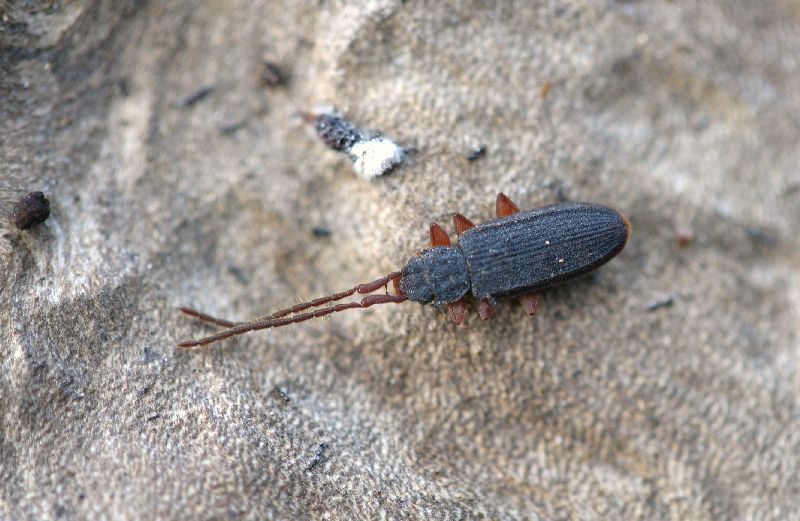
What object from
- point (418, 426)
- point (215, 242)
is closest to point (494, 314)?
point (418, 426)

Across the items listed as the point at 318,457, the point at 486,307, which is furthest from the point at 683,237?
the point at 318,457

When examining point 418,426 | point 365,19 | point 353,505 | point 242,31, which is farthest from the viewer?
point 242,31

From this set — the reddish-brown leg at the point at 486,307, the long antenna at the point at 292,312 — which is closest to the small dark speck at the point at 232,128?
the long antenna at the point at 292,312

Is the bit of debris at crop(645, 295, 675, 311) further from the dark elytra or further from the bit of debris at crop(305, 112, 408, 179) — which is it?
the bit of debris at crop(305, 112, 408, 179)

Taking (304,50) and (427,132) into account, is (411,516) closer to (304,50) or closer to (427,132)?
(427,132)

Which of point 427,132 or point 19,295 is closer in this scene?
point 19,295

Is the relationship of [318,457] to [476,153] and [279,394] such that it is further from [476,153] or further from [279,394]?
[476,153]

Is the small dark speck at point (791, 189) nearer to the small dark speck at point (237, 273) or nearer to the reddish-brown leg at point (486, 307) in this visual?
the reddish-brown leg at point (486, 307)
